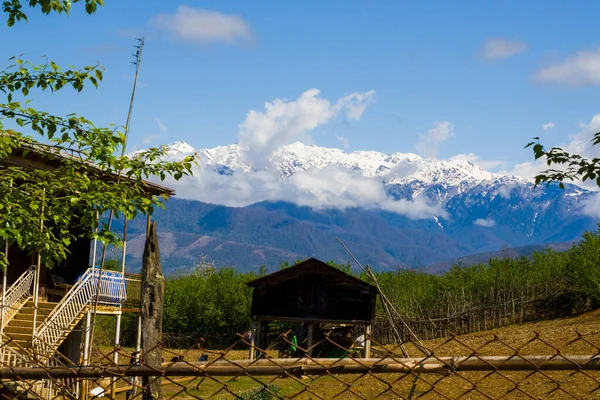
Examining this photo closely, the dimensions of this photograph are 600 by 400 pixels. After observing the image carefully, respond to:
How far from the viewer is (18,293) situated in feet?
67.9

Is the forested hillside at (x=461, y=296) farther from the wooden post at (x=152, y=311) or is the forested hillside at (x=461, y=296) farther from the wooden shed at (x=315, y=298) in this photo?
the wooden post at (x=152, y=311)

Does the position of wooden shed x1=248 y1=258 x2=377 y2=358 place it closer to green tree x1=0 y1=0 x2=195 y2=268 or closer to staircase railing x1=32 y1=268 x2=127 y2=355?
staircase railing x1=32 y1=268 x2=127 y2=355

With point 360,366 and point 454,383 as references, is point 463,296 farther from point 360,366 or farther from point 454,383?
point 360,366

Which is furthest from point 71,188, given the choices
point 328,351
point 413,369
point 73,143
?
point 328,351

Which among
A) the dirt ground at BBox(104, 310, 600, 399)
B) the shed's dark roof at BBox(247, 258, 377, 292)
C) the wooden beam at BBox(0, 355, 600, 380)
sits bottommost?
the dirt ground at BBox(104, 310, 600, 399)

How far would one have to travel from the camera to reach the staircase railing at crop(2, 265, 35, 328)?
Result: 1997cm

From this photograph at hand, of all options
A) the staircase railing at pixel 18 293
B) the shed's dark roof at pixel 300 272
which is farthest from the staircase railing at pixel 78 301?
the shed's dark roof at pixel 300 272

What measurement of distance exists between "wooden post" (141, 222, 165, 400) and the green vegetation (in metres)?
37.2

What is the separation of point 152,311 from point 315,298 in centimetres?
2545

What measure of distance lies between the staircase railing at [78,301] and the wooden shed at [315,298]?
7048mm

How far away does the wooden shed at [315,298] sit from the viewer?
94.7 ft

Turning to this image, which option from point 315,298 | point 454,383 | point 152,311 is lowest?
point 454,383

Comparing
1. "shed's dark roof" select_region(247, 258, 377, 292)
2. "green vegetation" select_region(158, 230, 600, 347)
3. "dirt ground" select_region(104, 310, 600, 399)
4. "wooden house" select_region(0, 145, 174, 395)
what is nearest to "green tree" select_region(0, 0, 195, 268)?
"dirt ground" select_region(104, 310, 600, 399)

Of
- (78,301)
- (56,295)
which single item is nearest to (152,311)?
(78,301)
